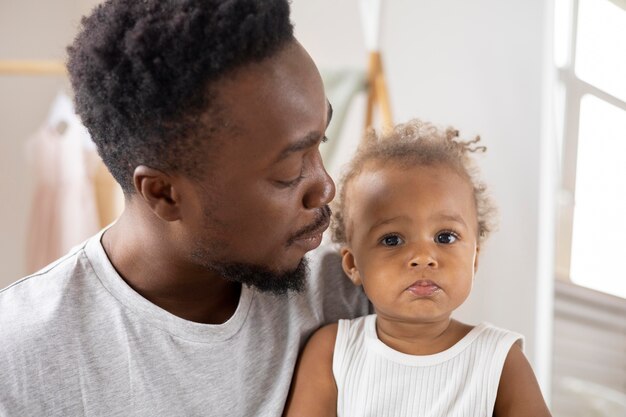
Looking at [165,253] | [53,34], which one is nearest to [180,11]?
[165,253]

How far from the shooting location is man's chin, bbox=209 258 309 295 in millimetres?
1161

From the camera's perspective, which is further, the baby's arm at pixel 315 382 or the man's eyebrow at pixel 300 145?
the baby's arm at pixel 315 382

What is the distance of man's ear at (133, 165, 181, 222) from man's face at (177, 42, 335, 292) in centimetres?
3

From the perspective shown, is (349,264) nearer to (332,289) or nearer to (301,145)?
(332,289)

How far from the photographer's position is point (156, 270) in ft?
3.87

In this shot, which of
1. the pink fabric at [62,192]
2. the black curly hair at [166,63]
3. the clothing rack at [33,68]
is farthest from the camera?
the pink fabric at [62,192]

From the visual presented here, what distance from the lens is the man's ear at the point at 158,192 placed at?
1.10 metres

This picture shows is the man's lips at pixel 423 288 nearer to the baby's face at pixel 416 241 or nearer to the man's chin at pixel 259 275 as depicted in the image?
the baby's face at pixel 416 241

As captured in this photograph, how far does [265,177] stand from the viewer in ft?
3.57

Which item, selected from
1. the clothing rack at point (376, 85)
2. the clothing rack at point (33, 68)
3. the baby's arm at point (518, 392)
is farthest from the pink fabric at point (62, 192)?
the baby's arm at point (518, 392)

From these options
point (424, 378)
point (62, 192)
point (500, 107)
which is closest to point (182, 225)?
point (424, 378)

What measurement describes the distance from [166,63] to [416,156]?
1.41 feet

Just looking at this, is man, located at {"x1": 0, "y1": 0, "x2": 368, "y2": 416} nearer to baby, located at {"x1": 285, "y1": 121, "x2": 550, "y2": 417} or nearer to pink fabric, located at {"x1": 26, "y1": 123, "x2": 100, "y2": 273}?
baby, located at {"x1": 285, "y1": 121, "x2": 550, "y2": 417}

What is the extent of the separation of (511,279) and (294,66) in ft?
4.17
